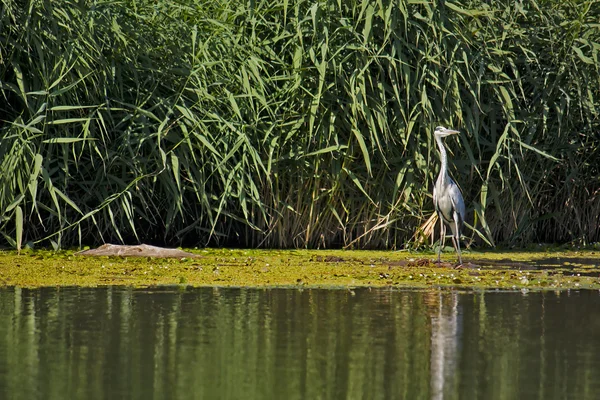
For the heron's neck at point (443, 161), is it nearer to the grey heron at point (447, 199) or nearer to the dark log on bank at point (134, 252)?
the grey heron at point (447, 199)

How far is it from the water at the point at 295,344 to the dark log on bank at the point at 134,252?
6.23 feet

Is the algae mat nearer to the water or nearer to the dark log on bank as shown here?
the dark log on bank

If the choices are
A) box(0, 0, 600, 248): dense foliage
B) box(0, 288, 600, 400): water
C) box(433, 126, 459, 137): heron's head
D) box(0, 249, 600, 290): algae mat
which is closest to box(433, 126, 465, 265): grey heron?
box(433, 126, 459, 137): heron's head

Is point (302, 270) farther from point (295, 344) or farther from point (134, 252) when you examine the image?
point (295, 344)

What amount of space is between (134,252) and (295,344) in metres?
3.99

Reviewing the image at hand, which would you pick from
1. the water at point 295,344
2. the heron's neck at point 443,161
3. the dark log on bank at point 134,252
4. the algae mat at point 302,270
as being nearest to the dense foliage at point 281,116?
the dark log on bank at point 134,252

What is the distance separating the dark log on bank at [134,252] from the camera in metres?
8.79

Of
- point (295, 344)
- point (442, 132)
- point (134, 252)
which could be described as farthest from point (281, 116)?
point (295, 344)

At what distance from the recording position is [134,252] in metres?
8.85

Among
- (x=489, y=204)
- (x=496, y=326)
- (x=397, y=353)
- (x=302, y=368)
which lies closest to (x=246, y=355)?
(x=302, y=368)

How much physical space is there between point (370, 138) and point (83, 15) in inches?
105

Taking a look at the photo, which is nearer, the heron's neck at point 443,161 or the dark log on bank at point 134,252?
the dark log on bank at point 134,252

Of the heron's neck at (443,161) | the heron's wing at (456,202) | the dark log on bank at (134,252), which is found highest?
the heron's neck at (443,161)

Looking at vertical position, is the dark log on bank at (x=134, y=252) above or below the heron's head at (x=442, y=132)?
below
